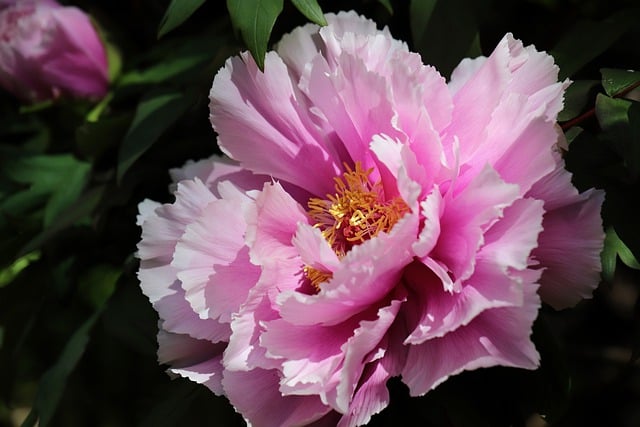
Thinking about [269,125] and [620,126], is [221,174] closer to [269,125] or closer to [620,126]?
[269,125]

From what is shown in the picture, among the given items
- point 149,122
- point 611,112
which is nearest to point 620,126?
point 611,112

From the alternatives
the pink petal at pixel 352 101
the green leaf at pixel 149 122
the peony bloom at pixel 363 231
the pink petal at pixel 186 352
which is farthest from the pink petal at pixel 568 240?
the green leaf at pixel 149 122

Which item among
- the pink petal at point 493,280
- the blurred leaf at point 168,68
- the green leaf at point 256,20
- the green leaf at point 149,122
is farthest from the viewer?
the blurred leaf at point 168,68

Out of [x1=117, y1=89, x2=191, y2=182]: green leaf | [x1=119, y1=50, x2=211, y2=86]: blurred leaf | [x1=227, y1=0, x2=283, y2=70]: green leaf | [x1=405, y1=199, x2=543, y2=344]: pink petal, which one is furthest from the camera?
[x1=119, y1=50, x2=211, y2=86]: blurred leaf

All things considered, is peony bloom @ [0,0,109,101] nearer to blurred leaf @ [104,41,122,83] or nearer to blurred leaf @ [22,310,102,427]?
blurred leaf @ [104,41,122,83]

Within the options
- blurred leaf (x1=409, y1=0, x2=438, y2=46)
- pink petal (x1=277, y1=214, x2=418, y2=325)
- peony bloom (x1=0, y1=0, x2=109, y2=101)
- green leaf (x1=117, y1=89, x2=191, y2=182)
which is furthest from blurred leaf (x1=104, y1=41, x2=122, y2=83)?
pink petal (x1=277, y1=214, x2=418, y2=325)

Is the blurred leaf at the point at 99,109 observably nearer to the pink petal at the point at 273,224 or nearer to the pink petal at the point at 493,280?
the pink petal at the point at 273,224
